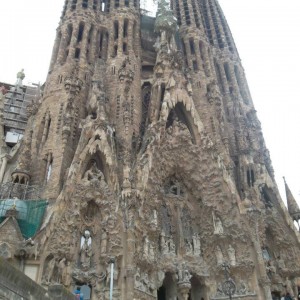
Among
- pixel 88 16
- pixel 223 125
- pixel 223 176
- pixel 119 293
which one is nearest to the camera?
pixel 119 293

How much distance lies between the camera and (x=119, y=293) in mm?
15062

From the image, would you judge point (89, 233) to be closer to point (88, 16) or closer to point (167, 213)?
point (167, 213)

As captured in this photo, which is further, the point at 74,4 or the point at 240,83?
the point at 240,83

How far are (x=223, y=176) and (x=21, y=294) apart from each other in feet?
48.5

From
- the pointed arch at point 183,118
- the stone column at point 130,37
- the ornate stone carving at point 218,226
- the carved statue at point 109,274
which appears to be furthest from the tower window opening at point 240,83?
the carved statue at point 109,274

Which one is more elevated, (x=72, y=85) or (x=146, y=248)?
(x=72, y=85)

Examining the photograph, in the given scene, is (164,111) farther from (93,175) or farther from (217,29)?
(217,29)

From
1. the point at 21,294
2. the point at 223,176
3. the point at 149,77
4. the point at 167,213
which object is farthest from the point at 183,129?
the point at 21,294

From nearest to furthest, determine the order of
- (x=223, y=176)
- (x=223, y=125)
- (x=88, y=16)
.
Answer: (x=223, y=176), (x=223, y=125), (x=88, y=16)

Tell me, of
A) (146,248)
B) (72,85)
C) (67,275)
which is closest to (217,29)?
(72,85)

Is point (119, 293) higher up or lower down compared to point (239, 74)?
lower down

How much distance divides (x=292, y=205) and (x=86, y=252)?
44.0 feet

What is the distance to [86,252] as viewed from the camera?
16125mm

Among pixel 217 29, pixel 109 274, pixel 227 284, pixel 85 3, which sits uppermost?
pixel 217 29
